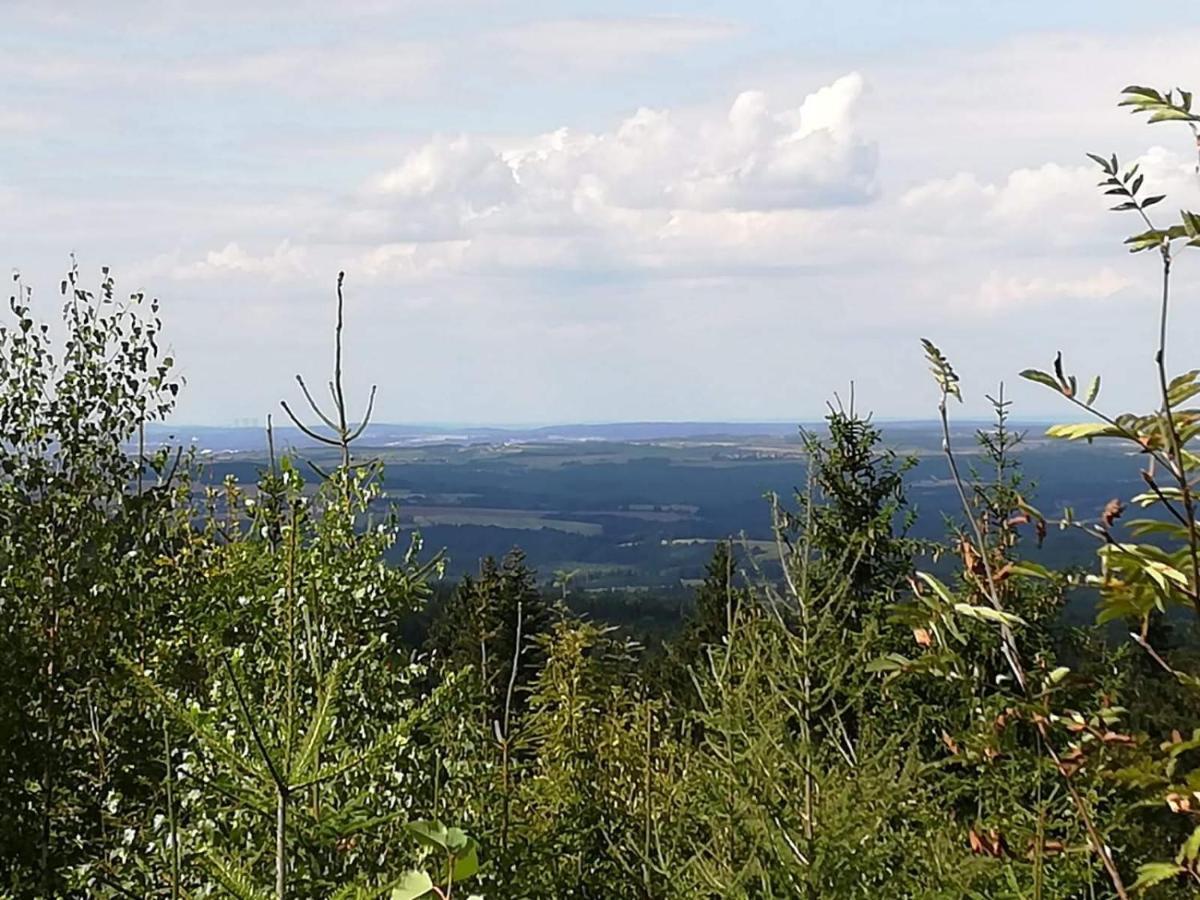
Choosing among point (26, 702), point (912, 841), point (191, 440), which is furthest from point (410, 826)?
point (191, 440)

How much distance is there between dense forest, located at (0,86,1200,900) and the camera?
2.09m

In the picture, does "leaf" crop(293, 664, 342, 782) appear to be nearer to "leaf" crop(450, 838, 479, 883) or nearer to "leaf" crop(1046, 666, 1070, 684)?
"leaf" crop(450, 838, 479, 883)

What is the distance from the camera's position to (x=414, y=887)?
163 cm

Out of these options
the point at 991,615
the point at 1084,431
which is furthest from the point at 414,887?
the point at 1084,431

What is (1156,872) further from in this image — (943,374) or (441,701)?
(441,701)

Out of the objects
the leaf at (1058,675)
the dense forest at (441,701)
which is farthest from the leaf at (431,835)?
the leaf at (1058,675)

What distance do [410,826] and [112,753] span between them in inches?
220

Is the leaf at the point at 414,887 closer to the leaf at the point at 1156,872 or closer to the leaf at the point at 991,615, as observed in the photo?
the leaf at the point at 991,615

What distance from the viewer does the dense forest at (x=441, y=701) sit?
82.4 inches

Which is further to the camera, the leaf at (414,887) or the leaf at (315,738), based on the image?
the leaf at (315,738)

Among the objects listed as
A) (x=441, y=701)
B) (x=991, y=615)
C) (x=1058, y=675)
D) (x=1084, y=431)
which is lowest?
(x=441, y=701)

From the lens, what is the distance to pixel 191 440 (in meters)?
10.5

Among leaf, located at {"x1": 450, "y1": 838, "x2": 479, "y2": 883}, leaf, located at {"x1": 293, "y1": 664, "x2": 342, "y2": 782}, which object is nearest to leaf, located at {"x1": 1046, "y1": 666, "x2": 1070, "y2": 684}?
leaf, located at {"x1": 450, "y1": 838, "x2": 479, "y2": 883}

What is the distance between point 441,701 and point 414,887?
10.4 feet
